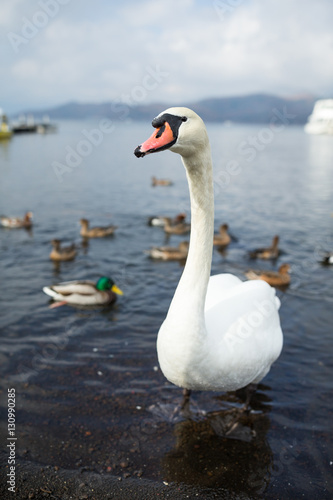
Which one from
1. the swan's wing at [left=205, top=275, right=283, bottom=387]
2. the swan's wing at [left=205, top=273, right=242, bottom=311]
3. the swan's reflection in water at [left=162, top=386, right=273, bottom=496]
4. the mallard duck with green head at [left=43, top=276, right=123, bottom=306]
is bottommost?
the swan's reflection in water at [left=162, top=386, right=273, bottom=496]

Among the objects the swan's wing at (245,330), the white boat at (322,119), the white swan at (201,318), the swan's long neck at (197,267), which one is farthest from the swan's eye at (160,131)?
A: the white boat at (322,119)

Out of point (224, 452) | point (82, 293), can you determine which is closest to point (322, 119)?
point (82, 293)

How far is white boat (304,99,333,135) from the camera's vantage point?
115625 millimetres

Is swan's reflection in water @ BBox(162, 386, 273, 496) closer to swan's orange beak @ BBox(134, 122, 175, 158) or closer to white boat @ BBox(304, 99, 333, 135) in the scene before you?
swan's orange beak @ BBox(134, 122, 175, 158)

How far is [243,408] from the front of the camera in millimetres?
5539

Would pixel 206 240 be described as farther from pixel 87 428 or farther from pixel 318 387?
pixel 318 387

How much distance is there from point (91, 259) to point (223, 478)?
835cm

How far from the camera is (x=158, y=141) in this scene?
3217mm

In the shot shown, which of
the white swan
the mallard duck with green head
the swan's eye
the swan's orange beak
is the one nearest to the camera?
the swan's orange beak

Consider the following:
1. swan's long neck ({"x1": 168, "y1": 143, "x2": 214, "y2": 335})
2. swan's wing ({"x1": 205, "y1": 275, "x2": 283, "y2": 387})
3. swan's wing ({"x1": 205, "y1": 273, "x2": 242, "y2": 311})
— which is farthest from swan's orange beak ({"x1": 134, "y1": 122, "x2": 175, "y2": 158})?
swan's wing ({"x1": 205, "y1": 273, "x2": 242, "y2": 311})

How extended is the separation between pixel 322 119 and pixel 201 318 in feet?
421

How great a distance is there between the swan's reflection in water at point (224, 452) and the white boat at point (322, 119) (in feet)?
394

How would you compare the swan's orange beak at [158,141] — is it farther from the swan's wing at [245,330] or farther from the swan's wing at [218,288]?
the swan's wing at [218,288]

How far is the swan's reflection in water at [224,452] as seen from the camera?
4.50 meters
